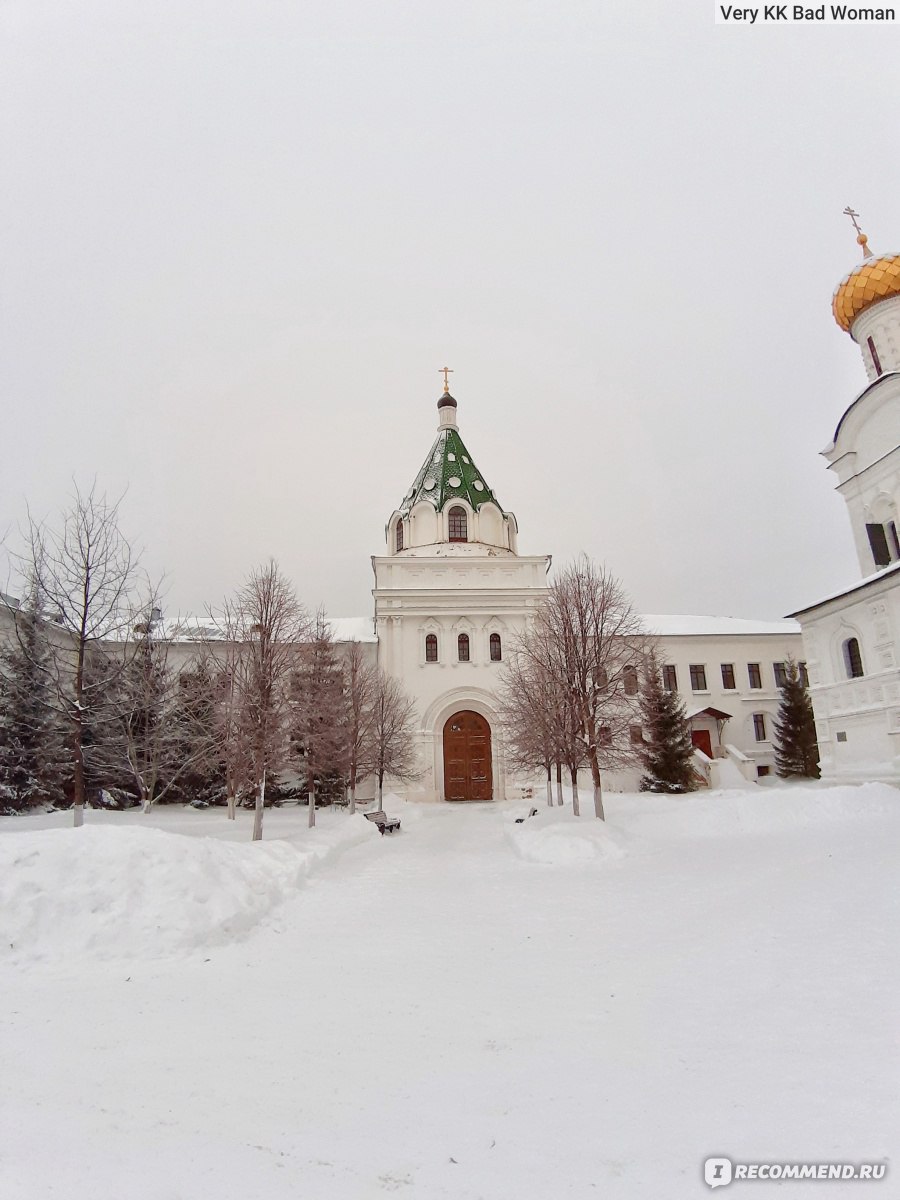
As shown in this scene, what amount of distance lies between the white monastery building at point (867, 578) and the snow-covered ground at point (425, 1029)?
464 inches

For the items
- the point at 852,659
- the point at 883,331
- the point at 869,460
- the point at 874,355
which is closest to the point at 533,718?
the point at 852,659

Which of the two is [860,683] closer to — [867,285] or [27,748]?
[867,285]

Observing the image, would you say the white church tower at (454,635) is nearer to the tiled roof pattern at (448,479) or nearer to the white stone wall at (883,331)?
the tiled roof pattern at (448,479)

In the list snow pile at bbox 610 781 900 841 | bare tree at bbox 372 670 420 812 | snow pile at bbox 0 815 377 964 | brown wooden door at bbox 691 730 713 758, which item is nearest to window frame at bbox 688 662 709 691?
brown wooden door at bbox 691 730 713 758

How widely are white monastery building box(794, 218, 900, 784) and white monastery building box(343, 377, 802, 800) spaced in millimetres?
10043

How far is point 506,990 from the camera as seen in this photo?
546 cm

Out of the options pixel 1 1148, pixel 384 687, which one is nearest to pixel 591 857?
pixel 1 1148

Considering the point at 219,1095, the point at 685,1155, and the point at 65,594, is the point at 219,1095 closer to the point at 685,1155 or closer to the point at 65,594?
the point at 685,1155

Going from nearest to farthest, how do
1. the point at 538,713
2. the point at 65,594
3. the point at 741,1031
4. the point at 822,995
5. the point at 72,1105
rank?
1. the point at 72,1105
2. the point at 741,1031
3. the point at 822,995
4. the point at 65,594
5. the point at 538,713

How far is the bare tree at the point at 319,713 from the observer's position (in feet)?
57.1

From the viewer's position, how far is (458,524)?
37375mm

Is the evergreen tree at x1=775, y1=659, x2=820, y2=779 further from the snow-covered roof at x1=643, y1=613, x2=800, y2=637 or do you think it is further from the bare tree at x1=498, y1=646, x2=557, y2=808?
the bare tree at x1=498, y1=646, x2=557, y2=808

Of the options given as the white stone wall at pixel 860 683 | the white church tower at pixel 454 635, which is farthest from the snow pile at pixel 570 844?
the white church tower at pixel 454 635

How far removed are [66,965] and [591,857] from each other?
906 cm
